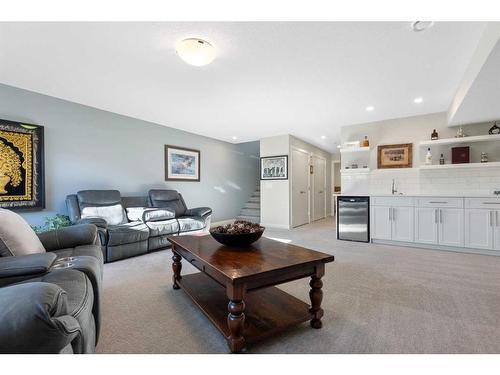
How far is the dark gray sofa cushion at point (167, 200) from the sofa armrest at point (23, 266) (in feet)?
9.79

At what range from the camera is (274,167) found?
5949 millimetres

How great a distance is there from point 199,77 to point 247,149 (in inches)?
180

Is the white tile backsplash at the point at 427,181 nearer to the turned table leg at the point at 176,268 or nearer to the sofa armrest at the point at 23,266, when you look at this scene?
the turned table leg at the point at 176,268

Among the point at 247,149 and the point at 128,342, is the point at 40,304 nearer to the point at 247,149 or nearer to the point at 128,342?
the point at 128,342

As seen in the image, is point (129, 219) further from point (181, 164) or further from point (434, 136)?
point (434, 136)

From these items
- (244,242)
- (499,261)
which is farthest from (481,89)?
(244,242)

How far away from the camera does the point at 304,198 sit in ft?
21.2

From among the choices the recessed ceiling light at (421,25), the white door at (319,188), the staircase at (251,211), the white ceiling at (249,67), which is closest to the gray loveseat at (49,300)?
the white ceiling at (249,67)

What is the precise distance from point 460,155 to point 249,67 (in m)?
3.75

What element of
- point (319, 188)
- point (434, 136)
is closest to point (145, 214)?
point (434, 136)

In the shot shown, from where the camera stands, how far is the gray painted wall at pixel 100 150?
3.32m

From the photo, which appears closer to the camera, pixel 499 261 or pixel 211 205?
pixel 499 261
